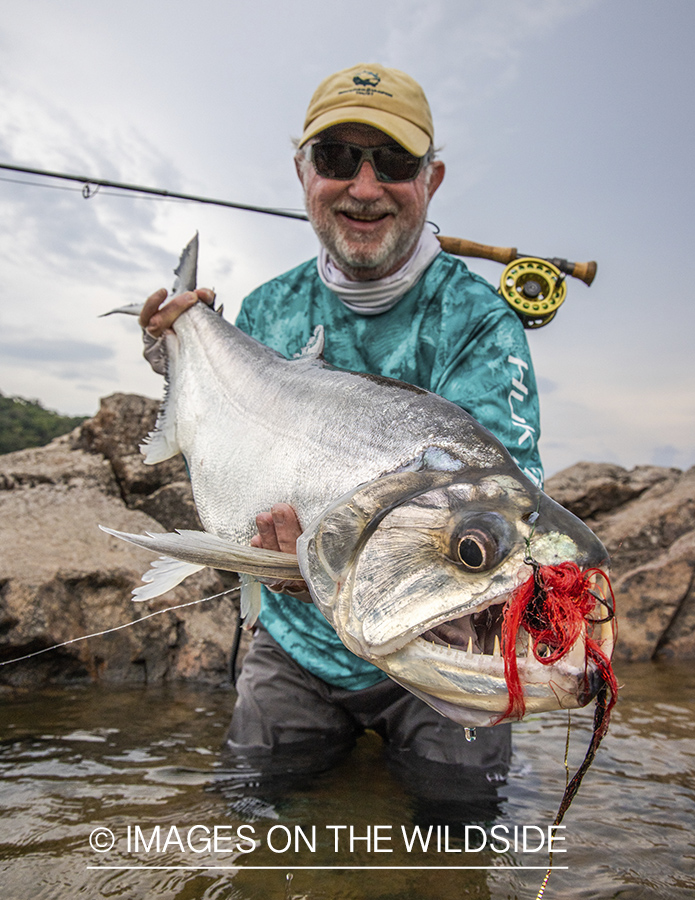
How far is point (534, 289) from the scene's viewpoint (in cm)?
436

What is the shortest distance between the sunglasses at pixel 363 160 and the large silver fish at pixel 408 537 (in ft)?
3.87

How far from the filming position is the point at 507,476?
1.73 m

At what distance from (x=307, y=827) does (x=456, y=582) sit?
1.43m

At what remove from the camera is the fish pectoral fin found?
6.44 ft

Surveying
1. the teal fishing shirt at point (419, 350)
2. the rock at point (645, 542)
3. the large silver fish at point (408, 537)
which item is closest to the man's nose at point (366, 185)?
the teal fishing shirt at point (419, 350)

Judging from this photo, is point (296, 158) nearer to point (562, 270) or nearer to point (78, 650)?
point (562, 270)

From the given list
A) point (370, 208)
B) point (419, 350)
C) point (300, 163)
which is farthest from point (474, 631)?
point (300, 163)

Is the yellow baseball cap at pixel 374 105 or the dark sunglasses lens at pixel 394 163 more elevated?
the yellow baseball cap at pixel 374 105

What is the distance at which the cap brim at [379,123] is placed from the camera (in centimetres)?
307

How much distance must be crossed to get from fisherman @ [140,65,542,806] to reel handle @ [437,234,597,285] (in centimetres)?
157

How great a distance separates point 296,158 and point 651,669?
4.76m

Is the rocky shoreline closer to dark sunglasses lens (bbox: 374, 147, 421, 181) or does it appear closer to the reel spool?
the reel spool

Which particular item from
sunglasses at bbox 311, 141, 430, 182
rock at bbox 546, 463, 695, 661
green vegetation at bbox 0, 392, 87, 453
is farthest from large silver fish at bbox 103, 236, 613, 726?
green vegetation at bbox 0, 392, 87, 453
